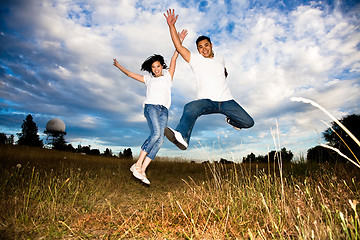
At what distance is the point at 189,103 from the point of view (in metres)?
4.64

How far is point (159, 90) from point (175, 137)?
2.02 metres

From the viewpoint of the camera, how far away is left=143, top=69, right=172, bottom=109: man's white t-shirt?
18.8 ft

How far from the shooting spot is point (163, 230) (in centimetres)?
250

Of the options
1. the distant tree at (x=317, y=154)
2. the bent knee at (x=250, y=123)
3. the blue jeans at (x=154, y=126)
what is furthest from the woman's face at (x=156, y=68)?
the distant tree at (x=317, y=154)

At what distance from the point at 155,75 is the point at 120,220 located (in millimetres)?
4064

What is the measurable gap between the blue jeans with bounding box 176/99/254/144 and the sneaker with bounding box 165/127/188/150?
131mm

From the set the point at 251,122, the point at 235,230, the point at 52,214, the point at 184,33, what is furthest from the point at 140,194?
the point at 184,33

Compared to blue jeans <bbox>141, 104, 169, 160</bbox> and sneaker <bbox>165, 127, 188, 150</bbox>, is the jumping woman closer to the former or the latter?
blue jeans <bbox>141, 104, 169, 160</bbox>

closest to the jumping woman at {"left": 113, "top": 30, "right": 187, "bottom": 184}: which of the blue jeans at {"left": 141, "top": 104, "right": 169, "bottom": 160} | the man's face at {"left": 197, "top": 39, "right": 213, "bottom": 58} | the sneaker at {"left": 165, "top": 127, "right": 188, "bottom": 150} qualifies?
the blue jeans at {"left": 141, "top": 104, "right": 169, "bottom": 160}

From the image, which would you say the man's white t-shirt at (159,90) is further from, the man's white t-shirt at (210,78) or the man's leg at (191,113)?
the man's leg at (191,113)

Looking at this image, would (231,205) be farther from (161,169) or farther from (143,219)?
(161,169)

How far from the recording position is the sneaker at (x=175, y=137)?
13.6ft

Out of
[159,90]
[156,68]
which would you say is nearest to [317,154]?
[159,90]

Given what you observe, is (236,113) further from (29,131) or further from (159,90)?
(29,131)
